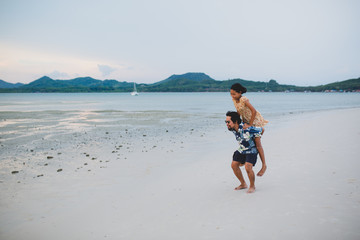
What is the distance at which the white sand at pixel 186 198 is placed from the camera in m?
4.75

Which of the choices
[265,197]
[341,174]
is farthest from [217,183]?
[341,174]

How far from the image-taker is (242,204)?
18.5 feet

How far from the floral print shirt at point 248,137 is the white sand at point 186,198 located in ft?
3.75

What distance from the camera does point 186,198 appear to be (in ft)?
21.3

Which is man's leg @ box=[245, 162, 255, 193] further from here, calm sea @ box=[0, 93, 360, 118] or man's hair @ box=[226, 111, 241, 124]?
calm sea @ box=[0, 93, 360, 118]

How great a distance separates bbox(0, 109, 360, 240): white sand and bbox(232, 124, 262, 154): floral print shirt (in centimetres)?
114

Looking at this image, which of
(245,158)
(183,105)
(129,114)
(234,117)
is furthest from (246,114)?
(183,105)

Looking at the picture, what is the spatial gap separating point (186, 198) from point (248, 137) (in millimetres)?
2279

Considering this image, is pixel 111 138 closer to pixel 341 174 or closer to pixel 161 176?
pixel 161 176

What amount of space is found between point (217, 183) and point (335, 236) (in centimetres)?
363

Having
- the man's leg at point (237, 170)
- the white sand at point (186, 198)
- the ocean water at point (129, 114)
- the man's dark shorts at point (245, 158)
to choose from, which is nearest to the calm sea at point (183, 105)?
the ocean water at point (129, 114)

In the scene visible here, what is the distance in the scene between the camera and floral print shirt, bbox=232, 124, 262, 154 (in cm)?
575

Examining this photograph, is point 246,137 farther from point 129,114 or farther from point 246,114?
point 129,114

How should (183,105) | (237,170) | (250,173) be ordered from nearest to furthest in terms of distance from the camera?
(250,173), (237,170), (183,105)
